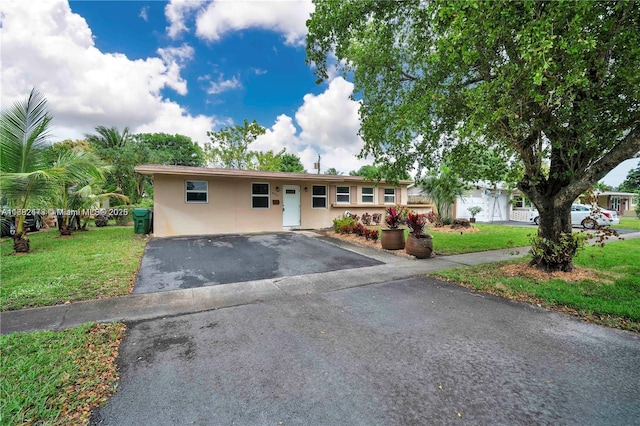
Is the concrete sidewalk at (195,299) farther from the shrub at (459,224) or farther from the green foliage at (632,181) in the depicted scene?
the green foliage at (632,181)

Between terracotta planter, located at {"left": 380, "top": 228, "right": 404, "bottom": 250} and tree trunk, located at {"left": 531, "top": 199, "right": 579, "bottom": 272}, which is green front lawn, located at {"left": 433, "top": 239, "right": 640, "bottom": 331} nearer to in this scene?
tree trunk, located at {"left": 531, "top": 199, "right": 579, "bottom": 272}

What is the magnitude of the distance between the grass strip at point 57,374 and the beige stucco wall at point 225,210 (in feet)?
28.9

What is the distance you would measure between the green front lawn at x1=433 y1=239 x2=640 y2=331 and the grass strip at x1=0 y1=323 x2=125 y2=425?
548 cm

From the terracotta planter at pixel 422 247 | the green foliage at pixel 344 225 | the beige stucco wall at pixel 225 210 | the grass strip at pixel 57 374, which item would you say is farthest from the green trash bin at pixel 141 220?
the terracotta planter at pixel 422 247

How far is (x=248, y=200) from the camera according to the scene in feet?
42.6

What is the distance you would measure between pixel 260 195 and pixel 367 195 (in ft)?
19.9

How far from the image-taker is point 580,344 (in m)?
3.08

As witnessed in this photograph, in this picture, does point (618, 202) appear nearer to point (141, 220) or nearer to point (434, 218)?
point (434, 218)

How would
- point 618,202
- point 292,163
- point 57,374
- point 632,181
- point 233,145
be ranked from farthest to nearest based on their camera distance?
1. point 292,163
2. point 632,181
3. point 618,202
4. point 233,145
5. point 57,374

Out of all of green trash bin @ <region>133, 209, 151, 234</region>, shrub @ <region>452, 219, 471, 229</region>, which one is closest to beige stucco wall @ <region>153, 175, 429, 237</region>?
green trash bin @ <region>133, 209, 151, 234</region>

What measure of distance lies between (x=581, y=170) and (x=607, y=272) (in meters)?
2.47

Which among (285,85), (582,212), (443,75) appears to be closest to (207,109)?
(285,85)

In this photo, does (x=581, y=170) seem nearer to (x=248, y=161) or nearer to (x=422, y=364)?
(x=422, y=364)

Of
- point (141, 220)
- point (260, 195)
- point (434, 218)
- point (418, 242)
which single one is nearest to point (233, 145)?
point (260, 195)
